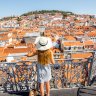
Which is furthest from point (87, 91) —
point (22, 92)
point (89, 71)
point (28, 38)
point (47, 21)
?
point (47, 21)

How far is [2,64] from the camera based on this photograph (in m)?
6.46

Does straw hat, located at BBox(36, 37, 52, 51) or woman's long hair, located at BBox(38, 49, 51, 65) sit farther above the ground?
straw hat, located at BBox(36, 37, 52, 51)

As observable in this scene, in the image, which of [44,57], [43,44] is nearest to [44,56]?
[44,57]

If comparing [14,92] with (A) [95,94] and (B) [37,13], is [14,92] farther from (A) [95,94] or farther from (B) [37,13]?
(B) [37,13]

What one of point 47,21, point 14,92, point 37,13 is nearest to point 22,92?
point 14,92

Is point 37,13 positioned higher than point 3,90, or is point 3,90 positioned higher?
point 3,90

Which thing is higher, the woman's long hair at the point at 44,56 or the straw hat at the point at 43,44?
the straw hat at the point at 43,44

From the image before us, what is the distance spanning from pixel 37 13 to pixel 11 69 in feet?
402

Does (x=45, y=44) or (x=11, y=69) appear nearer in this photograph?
(x=45, y=44)

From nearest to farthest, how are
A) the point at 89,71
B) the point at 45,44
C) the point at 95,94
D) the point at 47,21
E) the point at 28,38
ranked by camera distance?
the point at 45,44 < the point at 95,94 < the point at 89,71 < the point at 28,38 < the point at 47,21

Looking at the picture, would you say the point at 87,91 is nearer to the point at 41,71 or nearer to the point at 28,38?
the point at 41,71

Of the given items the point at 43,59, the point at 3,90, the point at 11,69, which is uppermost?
the point at 43,59

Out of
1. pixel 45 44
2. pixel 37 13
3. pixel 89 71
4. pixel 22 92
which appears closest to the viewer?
pixel 45 44

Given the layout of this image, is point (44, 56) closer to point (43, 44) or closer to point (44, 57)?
point (44, 57)
